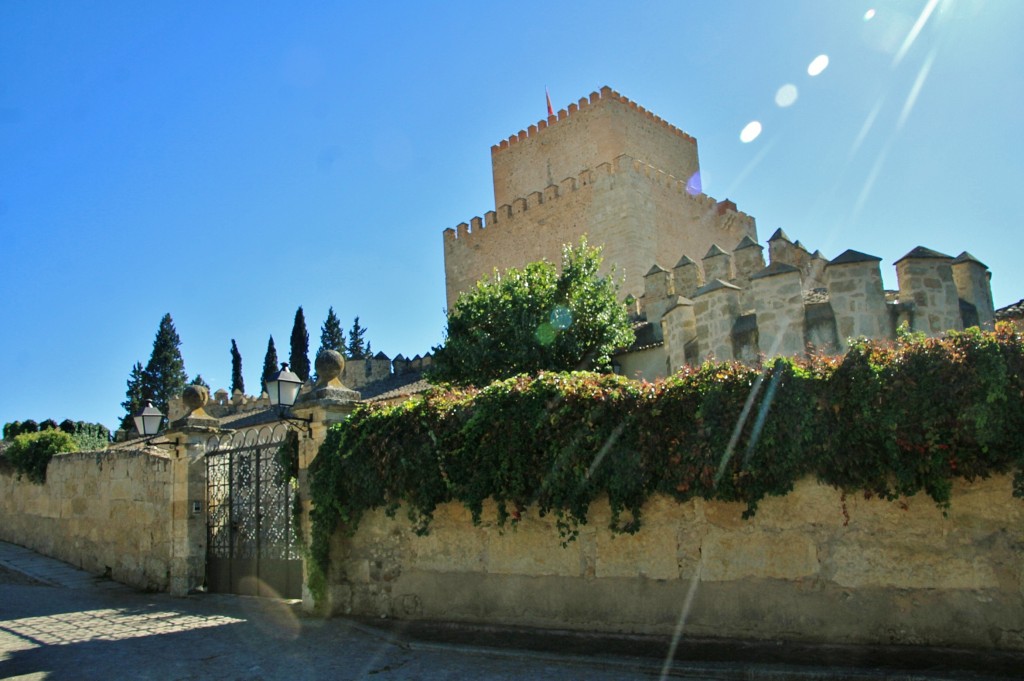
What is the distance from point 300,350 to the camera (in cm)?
4588

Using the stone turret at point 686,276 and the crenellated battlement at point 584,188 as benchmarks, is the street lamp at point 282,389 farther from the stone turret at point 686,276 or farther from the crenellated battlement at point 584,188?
the crenellated battlement at point 584,188

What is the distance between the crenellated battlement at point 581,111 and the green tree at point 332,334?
20902 mm

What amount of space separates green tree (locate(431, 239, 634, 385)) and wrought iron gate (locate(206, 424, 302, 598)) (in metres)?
6.35

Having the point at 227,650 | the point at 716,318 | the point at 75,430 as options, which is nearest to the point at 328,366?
the point at 227,650

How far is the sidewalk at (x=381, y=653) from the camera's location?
5.29 meters


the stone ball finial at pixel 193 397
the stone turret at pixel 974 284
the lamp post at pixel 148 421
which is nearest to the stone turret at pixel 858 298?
the stone turret at pixel 974 284

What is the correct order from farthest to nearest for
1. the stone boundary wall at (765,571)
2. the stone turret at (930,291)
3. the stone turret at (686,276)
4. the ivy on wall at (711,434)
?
the stone turret at (686,276), the stone turret at (930,291), the stone boundary wall at (765,571), the ivy on wall at (711,434)

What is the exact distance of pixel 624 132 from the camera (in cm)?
3183

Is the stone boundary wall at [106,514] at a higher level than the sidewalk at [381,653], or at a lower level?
higher

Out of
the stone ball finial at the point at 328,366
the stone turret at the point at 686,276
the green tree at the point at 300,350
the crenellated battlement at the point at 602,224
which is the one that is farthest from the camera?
the green tree at the point at 300,350

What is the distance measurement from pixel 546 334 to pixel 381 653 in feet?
33.5

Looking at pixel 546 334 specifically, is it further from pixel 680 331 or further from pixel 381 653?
pixel 381 653

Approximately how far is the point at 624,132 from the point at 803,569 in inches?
1102

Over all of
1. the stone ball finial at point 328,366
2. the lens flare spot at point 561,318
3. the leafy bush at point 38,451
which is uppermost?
the lens flare spot at point 561,318
